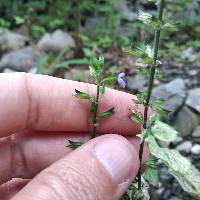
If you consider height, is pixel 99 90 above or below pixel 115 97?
above

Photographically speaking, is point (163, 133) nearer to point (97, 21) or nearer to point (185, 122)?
point (185, 122)

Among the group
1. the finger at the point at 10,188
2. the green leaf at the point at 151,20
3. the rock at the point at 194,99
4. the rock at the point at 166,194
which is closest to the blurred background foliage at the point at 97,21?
the rock at the point at 194,99

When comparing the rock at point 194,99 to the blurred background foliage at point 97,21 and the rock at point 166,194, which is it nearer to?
the rock at point 166,194

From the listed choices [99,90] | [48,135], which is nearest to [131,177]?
[99,90]

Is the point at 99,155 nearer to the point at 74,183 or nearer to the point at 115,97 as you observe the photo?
the point at 74,183

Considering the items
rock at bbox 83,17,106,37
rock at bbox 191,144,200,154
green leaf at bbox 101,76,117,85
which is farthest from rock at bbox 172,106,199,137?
rock at bbox 83,17,106,37

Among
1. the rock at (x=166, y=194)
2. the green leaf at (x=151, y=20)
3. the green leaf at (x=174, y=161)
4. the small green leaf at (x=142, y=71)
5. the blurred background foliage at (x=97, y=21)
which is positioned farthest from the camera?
the blurred background foliage at (x=97, y=21)

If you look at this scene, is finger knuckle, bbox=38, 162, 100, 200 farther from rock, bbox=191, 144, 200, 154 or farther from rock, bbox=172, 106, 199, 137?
rock, bbox=172, 106, 199, 137
